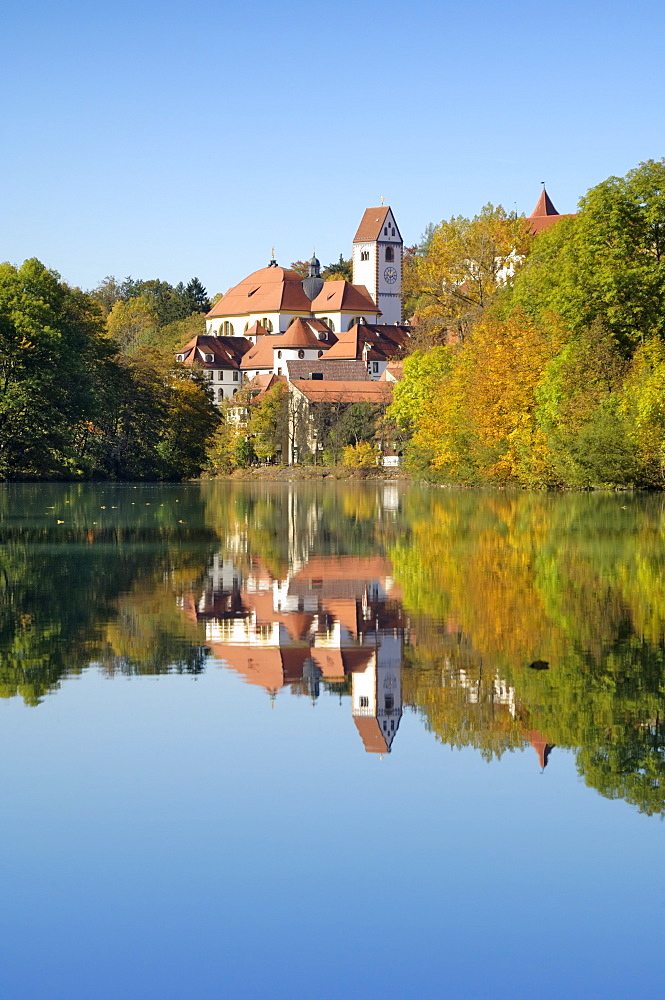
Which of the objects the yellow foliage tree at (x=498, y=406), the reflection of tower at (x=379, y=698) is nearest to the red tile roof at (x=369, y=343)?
the yellow foliage tree at (x=498, y=406)

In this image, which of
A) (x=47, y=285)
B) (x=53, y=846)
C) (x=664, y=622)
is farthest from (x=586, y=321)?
(x=53, y=846)

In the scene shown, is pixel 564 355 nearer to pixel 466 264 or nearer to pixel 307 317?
pixel 466 264

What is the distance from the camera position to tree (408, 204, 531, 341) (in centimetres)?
6219

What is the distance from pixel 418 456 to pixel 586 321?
66.9 ft

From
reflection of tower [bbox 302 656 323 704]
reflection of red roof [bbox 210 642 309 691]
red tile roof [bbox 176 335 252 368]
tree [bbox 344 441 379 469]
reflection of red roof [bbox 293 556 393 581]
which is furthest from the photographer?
red tile roof [bbox 176 335 252 368]

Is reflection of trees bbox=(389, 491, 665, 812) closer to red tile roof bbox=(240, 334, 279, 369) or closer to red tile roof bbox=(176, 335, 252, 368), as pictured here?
Answer: red tile roof bbox=(176, 335, 252, 368)

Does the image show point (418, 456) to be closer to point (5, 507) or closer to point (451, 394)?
point (451, 394)

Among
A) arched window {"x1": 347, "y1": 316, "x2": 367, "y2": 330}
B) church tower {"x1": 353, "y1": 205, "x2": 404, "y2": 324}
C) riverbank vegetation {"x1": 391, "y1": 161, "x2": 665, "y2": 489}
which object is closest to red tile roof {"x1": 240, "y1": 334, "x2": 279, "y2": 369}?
arched window {"x1": 347, "y1": 316, "x2": 367, "y2": 330}

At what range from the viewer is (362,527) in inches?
1307

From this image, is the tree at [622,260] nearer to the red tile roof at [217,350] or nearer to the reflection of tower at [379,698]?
the reflection of tower at [379,698]

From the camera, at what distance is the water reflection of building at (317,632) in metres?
11.0

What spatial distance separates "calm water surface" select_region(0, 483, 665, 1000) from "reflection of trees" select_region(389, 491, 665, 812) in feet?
0.16

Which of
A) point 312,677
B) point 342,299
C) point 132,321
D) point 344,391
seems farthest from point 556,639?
point 132,321

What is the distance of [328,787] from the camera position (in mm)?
8039
